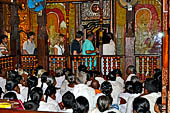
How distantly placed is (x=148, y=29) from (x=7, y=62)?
21.7ft

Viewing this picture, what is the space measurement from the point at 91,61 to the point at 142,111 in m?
5.26

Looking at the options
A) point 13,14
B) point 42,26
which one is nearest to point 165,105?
point 42,26

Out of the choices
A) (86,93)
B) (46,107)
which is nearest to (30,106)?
(46,107)

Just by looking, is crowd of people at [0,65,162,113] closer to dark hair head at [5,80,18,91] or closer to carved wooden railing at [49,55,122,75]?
dark hair head at [5,80,18,91]

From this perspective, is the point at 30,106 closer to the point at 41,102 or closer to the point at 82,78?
the point at 41,102

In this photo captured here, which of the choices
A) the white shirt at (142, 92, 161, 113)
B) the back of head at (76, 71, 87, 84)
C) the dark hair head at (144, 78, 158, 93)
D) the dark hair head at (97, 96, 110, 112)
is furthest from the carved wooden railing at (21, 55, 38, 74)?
the dark hair head at (97, 96, 110, 112)

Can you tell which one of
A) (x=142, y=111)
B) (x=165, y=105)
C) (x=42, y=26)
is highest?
(x=42, y=26)

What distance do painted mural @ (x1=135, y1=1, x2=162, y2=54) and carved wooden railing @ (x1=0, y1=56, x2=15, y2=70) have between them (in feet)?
19.3

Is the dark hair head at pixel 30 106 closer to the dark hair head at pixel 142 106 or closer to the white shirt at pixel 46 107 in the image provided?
the white shirt at pixel 46 107

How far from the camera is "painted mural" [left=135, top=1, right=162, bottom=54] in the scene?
1318 centimetres

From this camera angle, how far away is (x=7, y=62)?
10055 millimetres

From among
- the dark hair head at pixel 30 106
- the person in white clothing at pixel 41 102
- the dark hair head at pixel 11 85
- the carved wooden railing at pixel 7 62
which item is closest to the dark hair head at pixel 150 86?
the person in white clothing at pixel 41 102

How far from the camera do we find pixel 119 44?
1348 centimetres

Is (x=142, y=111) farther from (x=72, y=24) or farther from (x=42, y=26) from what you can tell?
(x=72, y=24)
